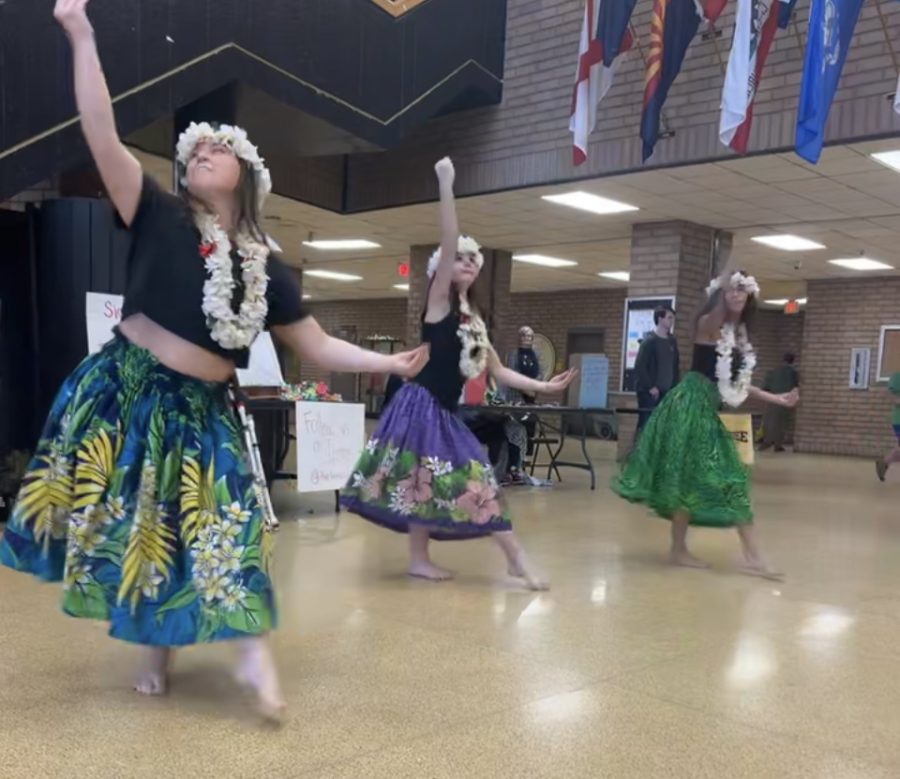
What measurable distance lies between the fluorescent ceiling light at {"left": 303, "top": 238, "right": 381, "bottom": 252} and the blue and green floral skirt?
10.5 meters

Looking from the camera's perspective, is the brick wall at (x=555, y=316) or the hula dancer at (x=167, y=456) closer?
the hula dancer at (x=167, y=456)

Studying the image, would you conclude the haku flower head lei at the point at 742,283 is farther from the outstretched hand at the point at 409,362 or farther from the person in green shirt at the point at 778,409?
the person in green shirt at the point at 778,409

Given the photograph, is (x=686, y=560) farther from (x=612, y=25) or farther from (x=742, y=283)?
(x=612, y=25)

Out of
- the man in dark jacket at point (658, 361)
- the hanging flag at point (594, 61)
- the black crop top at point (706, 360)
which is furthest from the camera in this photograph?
the man in dark jacket at point (658, 361)

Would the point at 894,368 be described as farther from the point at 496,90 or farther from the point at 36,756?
the point at 36,756

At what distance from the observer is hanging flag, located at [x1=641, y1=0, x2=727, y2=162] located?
716 cm

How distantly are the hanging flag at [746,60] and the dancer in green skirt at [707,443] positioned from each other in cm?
249

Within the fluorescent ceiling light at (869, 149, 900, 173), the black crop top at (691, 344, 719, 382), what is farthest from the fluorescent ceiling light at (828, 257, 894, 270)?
the black crop top at (691, 344, 719, 382)

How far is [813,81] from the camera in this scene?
601cm

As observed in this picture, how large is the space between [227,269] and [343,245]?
Result: 36.5ft

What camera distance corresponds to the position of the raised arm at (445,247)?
3230mm

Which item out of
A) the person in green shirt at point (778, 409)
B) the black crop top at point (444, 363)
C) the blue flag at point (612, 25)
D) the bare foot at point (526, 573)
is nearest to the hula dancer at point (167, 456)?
the black crop top at point (444, 363)

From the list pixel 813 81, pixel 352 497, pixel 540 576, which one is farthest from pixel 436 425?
pixel 813 81

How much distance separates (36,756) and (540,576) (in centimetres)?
258
